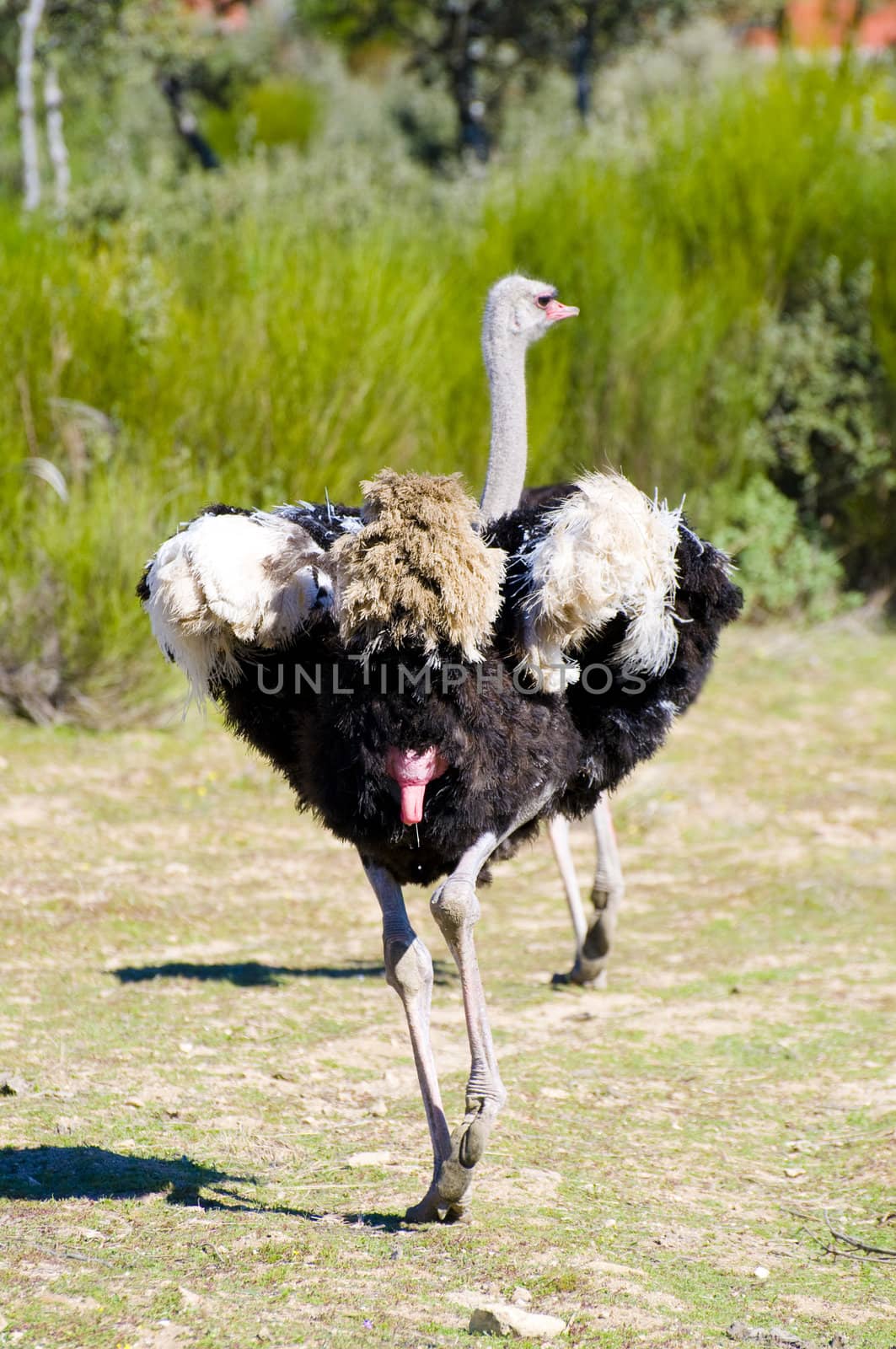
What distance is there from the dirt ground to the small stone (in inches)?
1.7

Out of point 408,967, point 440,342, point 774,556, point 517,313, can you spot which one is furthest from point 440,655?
point 774,556

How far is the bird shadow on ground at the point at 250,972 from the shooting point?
17.8 ft

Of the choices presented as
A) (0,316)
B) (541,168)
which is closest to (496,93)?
(541,168)

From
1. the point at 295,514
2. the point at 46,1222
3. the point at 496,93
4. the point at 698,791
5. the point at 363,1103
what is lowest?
the point at 698,791

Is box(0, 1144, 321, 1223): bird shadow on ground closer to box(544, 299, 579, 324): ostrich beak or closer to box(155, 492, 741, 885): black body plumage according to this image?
box(155, 492, 741, 885): black body plumage

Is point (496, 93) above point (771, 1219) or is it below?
above

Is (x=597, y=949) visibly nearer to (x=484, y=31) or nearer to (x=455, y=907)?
(x=455, y=907)

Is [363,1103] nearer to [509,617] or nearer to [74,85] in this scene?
[509,617]

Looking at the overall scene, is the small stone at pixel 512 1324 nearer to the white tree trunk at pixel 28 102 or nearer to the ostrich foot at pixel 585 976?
the ostrich foot at pixel 585 976

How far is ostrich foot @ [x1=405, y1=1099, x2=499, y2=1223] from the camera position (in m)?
3.30

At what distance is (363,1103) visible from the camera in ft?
14.2

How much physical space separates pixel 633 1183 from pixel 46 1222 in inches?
54.1

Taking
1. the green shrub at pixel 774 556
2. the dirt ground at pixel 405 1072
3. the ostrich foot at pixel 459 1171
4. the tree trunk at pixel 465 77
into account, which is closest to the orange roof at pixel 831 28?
the tree trunk at pixel 465 77

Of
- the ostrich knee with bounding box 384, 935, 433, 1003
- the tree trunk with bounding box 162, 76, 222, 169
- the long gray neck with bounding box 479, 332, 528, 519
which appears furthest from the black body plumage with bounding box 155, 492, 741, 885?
the tree trunk with bounding box 162, 76, 222, 169
